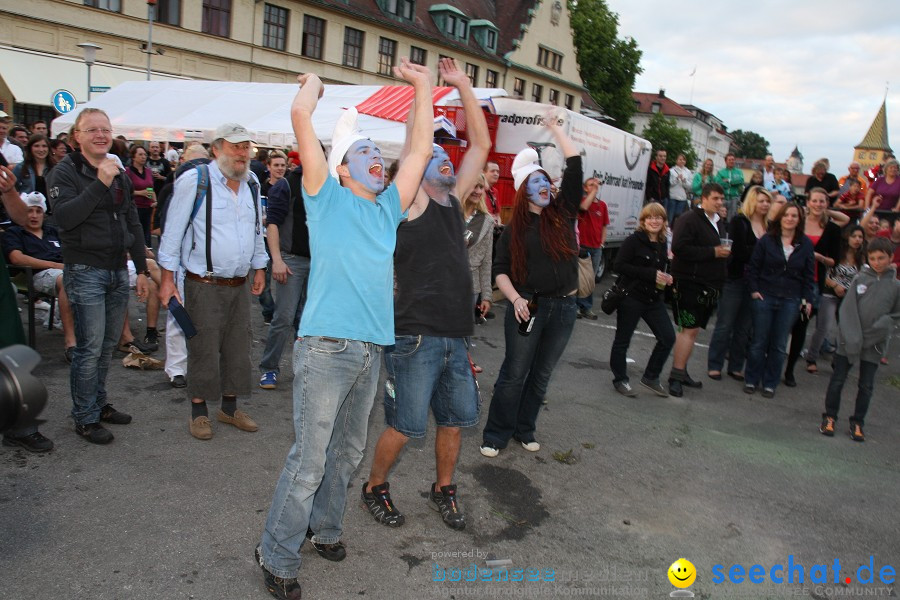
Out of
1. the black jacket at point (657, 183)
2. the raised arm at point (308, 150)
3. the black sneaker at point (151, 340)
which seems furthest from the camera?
the black jacket at point (657, 183)

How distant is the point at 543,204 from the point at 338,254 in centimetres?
→ 198

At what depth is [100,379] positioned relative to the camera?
180 inches

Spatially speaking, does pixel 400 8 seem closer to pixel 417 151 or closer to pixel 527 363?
pixel 527 363

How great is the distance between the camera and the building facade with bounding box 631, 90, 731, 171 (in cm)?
10788

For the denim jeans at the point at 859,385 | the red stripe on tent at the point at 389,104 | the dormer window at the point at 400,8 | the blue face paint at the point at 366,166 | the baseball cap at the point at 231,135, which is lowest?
the denim jeans at the point at 859,385

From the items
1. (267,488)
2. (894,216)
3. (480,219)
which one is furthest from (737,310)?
(267,488)

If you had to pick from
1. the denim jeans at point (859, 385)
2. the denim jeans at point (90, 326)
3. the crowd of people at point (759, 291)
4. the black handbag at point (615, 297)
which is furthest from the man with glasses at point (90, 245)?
the denim jeans at point (859, 385)

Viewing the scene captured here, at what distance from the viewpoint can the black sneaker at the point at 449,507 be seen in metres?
3.71

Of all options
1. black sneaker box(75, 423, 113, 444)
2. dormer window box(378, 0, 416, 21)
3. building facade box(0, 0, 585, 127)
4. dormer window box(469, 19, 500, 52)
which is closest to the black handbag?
black sneaker box(75, 423, 113, 444)

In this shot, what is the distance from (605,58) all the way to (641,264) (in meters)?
47.3

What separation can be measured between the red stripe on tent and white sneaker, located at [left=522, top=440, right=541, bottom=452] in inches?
421

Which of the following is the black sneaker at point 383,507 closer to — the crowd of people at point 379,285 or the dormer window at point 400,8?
the crowd of people at point 379,285

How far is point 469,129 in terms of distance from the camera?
12.4 ft

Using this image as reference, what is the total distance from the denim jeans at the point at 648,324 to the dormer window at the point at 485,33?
1534 inches
